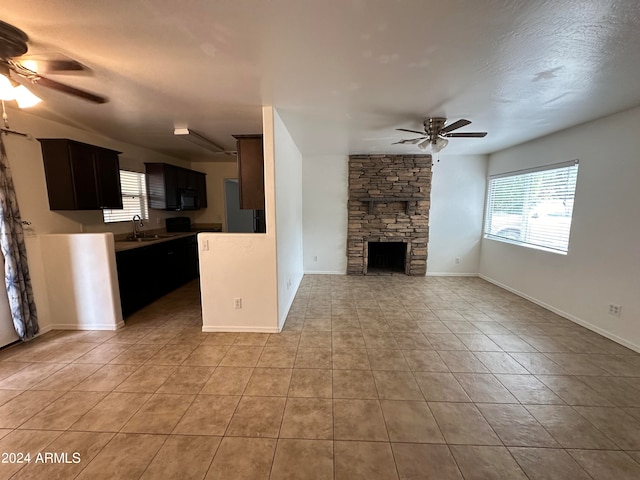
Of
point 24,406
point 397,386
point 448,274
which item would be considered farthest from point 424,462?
point 448,274

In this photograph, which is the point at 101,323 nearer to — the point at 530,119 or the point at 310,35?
the point at 310,35

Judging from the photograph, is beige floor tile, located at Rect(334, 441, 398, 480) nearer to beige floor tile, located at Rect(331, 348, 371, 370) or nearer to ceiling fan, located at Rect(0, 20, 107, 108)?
beige floor tile, located at Rect(331, 348, 371, 370)

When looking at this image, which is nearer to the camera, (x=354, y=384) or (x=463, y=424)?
(x=463, y=424)

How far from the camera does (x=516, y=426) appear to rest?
5.61 feet

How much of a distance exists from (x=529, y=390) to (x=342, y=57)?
2.87 metres

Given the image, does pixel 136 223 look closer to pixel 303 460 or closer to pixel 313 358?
pixel 313 358

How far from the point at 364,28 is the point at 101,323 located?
3935 mm

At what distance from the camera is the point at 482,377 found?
2.20 m

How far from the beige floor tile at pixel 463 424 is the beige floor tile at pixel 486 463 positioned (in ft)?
0.15

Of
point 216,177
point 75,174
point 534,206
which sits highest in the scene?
point 216,177

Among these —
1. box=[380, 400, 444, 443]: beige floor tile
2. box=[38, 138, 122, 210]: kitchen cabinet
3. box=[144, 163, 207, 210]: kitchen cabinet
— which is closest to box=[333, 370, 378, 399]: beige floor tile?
box=[380, 400, 444, 443]: beige floor tile

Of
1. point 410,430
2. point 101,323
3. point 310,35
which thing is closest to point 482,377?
point 410,430

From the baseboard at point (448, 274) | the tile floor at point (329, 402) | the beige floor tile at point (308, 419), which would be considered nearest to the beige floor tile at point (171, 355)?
the tile floor at point (329, 402)

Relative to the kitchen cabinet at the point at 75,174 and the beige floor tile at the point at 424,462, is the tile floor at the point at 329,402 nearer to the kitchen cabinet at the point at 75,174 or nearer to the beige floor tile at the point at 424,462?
the beige floor tile at the point at 424,462
